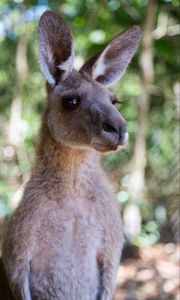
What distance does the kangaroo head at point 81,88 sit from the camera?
301 centimetres

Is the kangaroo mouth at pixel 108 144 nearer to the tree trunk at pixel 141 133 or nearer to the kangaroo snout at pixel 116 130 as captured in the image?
the kangaroo snout at pixel 116 130

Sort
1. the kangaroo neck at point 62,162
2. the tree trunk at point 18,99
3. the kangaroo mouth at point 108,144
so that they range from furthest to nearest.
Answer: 1. the tree trunk at point 18,99
2. the kangaroo neck at point 62,162
3. the kangaroo mouth at point 108,144

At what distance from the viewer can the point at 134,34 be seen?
3367 millimetres

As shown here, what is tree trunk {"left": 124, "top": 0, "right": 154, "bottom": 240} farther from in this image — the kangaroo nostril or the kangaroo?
the kangaroo nostril

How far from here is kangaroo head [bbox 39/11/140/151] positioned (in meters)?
3.01

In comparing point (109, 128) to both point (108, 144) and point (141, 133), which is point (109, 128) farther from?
point (141, 133)

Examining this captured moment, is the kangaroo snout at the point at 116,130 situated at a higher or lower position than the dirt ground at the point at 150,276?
higher

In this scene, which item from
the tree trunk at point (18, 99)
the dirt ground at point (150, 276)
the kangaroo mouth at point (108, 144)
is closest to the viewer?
the kangaroo mouth at point (108, 144)

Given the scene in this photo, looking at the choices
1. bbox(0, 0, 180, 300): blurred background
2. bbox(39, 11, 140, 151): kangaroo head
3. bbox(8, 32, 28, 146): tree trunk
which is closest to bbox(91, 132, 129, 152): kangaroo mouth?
bbox(39, 11, 140, 151): kangaroo head

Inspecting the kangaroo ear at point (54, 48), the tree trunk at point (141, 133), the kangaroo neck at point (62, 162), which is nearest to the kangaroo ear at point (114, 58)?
the kangaroo ear at point (54, 48)

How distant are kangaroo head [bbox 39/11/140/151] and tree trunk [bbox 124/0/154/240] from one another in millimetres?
3155

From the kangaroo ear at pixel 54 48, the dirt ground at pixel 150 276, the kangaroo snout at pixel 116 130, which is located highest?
the kangaroo ear at pixel 54 48

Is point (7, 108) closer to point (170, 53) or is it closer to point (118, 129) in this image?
point (170, 53)

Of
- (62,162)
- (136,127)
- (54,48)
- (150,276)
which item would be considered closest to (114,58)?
(54,48)
